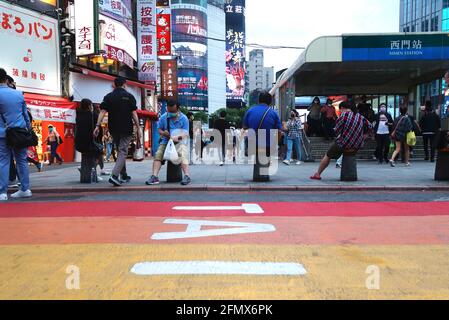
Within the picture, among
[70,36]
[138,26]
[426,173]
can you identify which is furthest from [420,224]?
[138,26]

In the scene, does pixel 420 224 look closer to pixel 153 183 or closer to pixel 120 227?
pixel 120 227

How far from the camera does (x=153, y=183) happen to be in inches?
335

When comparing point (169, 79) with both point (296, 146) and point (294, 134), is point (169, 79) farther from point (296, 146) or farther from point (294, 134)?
point (294, 134)

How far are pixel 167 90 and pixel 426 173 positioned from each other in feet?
84.6

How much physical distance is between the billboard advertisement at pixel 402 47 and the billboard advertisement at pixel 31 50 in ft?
38.5

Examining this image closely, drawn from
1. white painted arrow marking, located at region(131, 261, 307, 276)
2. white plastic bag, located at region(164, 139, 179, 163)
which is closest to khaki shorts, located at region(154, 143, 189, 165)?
white plastic bag, located at region(164, 139, 179, 163)

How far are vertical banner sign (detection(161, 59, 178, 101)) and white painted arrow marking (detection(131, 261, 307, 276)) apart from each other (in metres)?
30.7

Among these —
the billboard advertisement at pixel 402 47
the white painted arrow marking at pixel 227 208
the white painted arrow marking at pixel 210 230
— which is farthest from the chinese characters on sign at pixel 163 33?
the white painted arrow marking at pixel 210 230

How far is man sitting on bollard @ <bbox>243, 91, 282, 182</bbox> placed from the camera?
344 inches

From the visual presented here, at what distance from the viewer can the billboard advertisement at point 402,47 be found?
14906 millimetres

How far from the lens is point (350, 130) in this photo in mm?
8570

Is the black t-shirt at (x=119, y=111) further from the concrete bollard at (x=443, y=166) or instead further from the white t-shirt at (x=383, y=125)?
the white t-shirt at (x=383, y=125)

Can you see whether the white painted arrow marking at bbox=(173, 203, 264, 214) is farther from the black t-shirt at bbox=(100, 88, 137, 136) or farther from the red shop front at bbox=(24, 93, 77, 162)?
the red shop front at bbox=(24, 93, 77, 162)

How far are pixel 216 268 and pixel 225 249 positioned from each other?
568 millimetres
